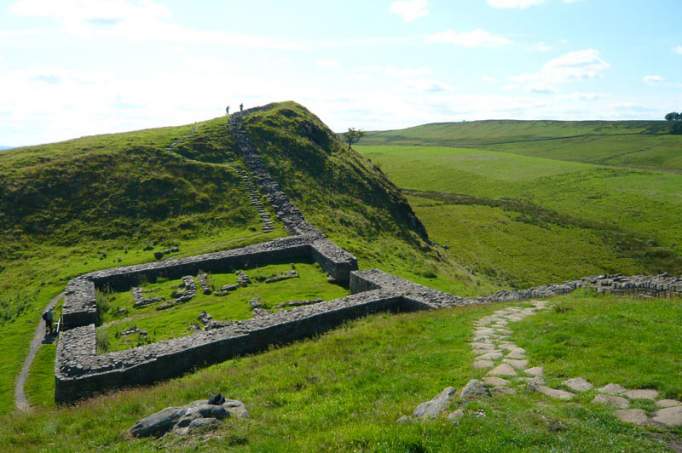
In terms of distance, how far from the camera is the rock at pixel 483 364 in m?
15.4

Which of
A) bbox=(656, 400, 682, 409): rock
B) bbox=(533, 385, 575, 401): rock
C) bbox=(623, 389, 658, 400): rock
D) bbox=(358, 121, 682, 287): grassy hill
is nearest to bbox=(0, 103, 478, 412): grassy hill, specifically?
bbox=(358, 121, 682, 287): grassy hill

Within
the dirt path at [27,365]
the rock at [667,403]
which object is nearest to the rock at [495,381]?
the rock at [667,403]

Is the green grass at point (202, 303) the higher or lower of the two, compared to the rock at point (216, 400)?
lower

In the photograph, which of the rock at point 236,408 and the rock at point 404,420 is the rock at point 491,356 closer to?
the rock at point 404,420

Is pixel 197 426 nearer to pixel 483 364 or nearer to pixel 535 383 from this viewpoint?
pixel 483 364

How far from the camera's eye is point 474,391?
1255cm

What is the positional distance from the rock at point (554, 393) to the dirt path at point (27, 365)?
2050 centimetres

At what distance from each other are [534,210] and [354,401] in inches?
3450

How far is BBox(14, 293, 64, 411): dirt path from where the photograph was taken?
69.5ft

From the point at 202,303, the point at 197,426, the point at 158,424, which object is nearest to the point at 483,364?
the point at 197,426

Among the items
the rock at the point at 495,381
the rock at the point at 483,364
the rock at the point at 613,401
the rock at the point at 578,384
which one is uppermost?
the rock at the point at 613,401

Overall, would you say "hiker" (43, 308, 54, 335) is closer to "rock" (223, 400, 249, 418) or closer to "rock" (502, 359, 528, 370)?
"rock" (223, 400, 249, 418)

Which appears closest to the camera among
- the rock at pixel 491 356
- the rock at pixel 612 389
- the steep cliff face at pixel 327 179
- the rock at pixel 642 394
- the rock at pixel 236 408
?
the rock at pixel 642 394

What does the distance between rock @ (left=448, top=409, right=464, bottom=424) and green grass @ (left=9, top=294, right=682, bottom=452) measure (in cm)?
22
